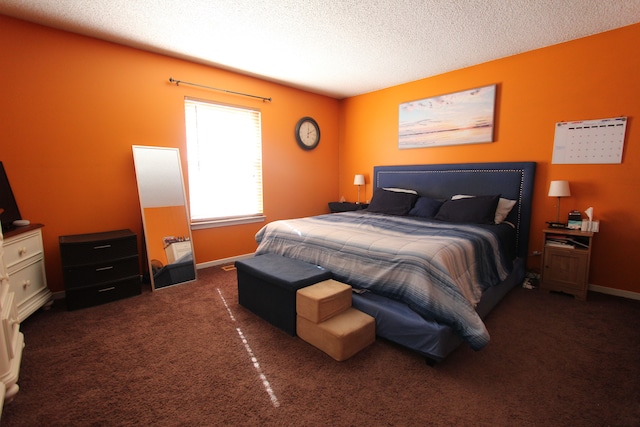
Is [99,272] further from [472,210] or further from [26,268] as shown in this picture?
[472,210]

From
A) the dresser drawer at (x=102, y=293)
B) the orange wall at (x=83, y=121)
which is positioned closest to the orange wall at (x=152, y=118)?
the orange wall at (x=83, y=121)

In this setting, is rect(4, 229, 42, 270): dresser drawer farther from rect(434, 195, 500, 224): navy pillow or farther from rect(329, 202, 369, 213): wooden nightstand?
rect(434, 195, 500, 224): navy pillow

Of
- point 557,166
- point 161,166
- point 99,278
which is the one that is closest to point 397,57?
point 557,166

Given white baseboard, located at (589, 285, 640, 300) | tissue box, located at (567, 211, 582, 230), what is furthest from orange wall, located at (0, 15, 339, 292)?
white baseboard, located at (589, 285, 640, 300)

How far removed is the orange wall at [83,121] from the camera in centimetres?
261

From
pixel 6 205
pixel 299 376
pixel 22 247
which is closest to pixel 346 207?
pixel 299 376

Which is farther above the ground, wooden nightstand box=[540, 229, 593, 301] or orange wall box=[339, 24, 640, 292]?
orange wall box=[339, 24, 640, 292]

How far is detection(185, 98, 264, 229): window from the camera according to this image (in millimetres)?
3689

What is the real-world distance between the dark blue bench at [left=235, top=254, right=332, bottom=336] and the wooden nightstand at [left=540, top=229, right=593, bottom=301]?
228cm

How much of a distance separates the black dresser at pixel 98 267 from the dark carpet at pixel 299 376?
20 cm

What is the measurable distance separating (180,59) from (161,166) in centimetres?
127

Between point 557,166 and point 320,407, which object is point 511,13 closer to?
point 557,166

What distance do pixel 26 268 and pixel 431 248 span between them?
123 inches

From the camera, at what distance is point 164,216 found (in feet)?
10.9
